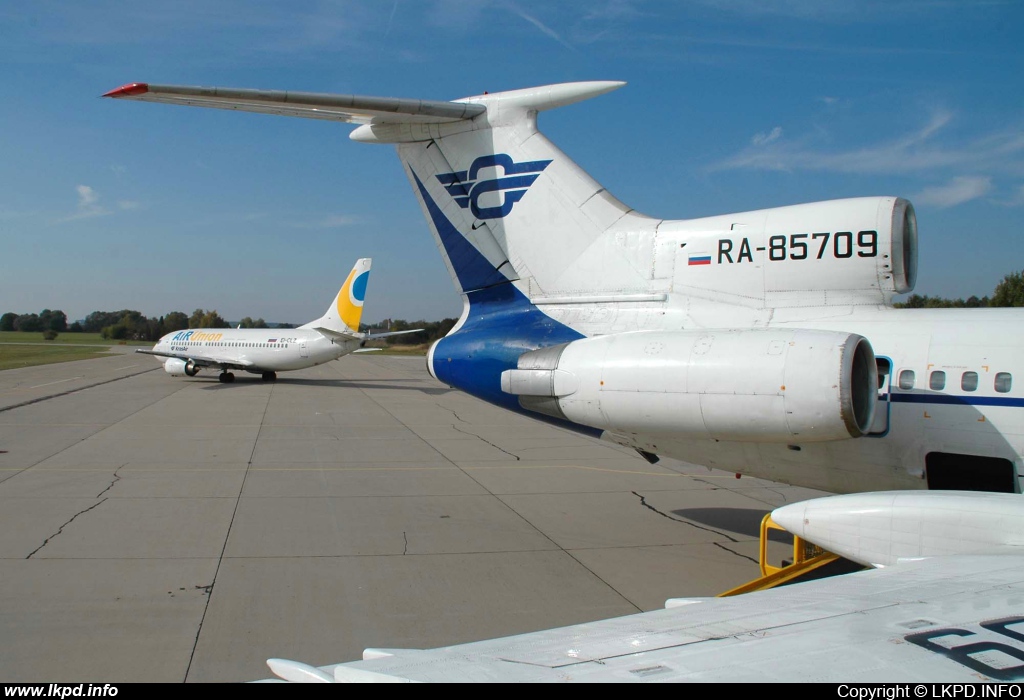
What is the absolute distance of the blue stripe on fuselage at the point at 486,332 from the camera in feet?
24.4

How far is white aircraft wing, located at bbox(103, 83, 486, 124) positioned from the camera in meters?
6.18

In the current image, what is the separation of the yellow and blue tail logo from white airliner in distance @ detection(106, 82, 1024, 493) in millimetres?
24470

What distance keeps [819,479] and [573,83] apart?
461 cm

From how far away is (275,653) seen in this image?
16.7 feet

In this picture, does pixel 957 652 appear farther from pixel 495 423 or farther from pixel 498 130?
pixel 495 423

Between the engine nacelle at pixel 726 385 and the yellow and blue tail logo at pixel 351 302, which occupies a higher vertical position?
the yellow and blue tail logo at pixel 351 302

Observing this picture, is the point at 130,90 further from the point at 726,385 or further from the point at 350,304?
the point at 350,304

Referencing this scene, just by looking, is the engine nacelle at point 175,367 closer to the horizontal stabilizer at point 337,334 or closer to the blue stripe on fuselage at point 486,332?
the horizontal stabilizer at point 337,334

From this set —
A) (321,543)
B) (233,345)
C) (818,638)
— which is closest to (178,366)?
(233,345)

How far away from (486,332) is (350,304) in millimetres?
25395

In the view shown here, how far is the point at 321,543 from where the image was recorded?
7875 mm

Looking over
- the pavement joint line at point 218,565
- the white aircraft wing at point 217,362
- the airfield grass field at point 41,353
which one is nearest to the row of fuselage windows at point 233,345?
the white aircraft wing at point 217,362

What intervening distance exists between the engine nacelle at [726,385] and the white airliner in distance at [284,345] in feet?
86.5

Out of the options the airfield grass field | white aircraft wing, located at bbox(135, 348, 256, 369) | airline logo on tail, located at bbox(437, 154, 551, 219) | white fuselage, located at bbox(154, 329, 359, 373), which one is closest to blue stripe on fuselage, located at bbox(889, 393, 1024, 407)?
airline logo on tail, located at bbox(437, 154, 551, 219)
